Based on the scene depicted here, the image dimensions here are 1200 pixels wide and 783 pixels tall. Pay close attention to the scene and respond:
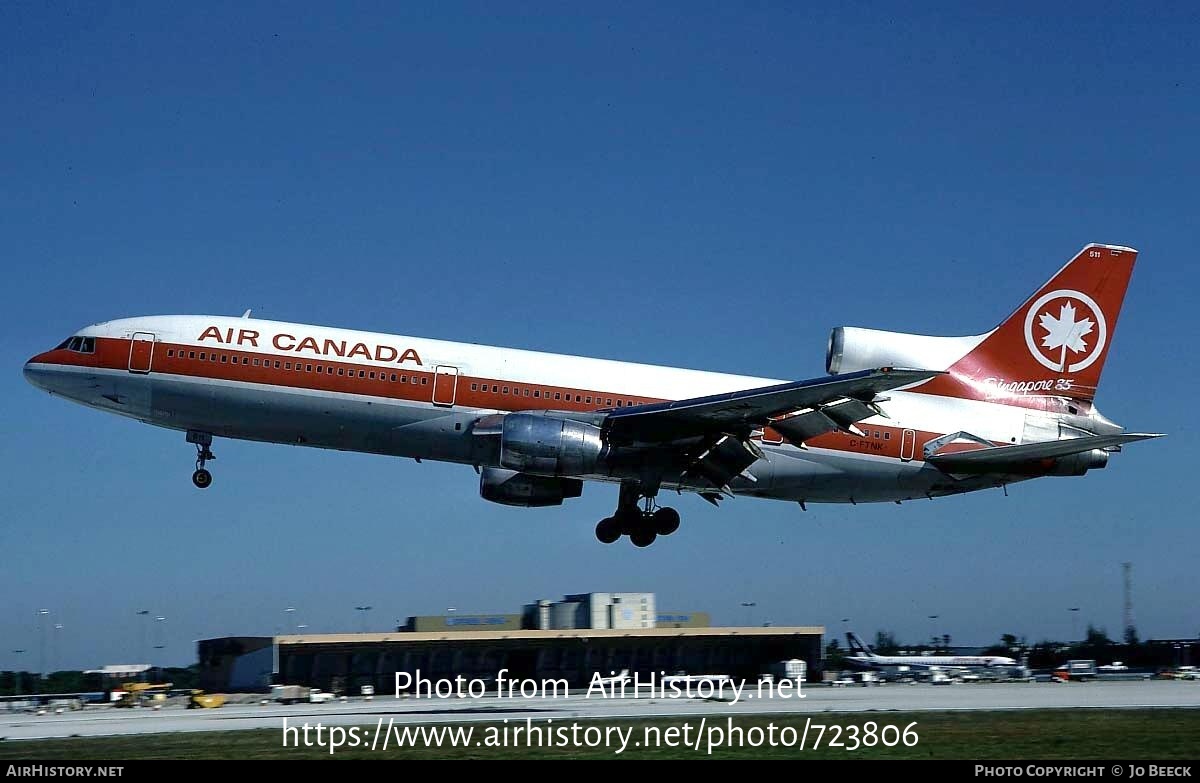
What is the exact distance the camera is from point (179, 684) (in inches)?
3339

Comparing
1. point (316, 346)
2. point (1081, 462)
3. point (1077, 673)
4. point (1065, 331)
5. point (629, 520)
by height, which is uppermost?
point (1065, 331)

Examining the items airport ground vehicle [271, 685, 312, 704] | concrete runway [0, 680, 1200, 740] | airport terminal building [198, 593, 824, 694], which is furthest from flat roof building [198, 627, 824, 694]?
concrete runway [0, 680, 1200, 740]

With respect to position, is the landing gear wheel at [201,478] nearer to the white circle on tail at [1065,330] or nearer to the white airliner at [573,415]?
the white airliner at [573,415]

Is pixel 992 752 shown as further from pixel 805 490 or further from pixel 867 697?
pixel 867 697

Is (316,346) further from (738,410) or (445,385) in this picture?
(738,410)

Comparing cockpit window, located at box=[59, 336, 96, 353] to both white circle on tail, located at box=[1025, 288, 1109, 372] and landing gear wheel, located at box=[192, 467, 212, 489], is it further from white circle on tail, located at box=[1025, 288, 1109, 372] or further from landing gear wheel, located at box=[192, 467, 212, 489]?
white circle on tail, located at box=[1025, 288, 1109, 372]

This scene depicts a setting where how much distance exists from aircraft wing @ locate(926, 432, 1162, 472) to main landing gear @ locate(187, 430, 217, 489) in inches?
873

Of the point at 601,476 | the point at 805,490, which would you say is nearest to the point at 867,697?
the point at 805,490

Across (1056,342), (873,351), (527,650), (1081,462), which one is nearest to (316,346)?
(873,351)

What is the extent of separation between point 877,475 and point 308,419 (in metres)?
17.4

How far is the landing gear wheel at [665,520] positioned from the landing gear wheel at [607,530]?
122 cm

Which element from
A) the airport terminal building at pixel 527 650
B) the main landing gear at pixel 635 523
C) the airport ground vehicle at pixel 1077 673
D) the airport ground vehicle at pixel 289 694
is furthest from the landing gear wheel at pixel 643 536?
the airport ground vehicle at pixel 1077 673

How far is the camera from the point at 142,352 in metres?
37.1

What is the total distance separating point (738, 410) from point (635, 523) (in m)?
6.71
